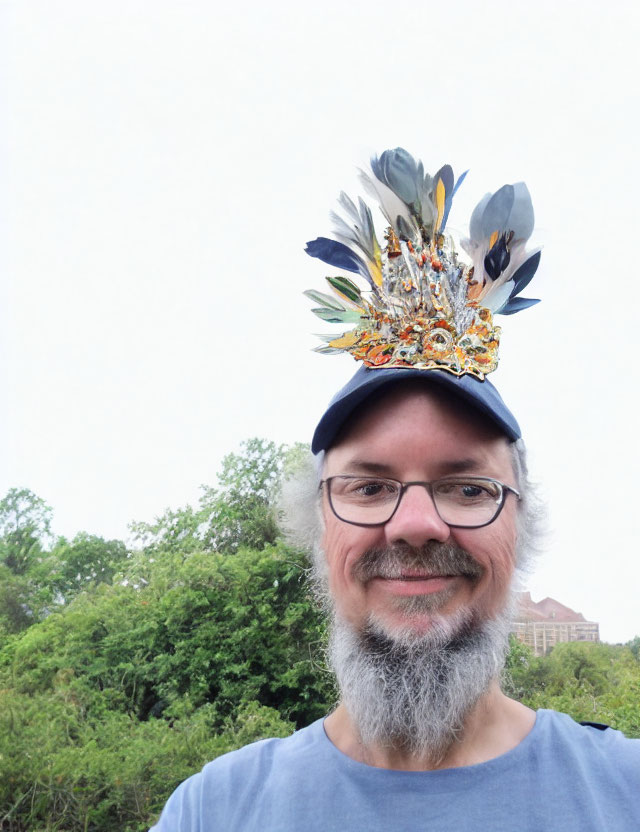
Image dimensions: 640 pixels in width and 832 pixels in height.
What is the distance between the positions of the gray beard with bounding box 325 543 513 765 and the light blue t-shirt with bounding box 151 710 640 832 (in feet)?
0.25

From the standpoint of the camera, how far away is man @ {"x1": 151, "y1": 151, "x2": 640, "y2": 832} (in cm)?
139

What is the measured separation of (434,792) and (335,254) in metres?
1.36

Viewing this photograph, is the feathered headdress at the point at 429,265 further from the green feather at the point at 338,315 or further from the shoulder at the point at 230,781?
the shoulder at the point at 230,781

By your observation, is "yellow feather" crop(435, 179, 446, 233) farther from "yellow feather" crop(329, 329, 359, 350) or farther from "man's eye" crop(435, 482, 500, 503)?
"man's eye" crop(435, 482, 500, 503)

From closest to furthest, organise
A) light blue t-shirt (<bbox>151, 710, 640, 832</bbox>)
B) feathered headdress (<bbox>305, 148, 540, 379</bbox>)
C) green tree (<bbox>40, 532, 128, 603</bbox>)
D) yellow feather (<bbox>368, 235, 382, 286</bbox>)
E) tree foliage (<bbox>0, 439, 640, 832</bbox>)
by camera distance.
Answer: light blue t-shirt (<bbox>151, 710, 640, 832</bbox>)
feathered headdress (<bbox>305, 148, 540, 379</bbox>)
yellow feather (<bbox>368, 235, 382, 286</bbox>)
tree foliage (<bbox>0, 439, 640, 832</bbox>)
green tree (<bbox>40, 532, 128, 603</bbox>)

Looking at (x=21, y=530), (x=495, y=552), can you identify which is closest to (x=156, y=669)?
(x=21, y=530)

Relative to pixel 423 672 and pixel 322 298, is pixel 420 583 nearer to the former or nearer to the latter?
pixel 423 672

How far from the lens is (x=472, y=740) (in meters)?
1.51

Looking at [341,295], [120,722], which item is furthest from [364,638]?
[120,722]

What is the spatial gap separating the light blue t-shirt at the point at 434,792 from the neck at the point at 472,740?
0.14 ft

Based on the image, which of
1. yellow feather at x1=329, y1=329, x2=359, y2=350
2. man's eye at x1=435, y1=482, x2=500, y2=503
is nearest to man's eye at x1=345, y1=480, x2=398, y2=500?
man's eye at x1=435, y1=482, x2=500, y2=503

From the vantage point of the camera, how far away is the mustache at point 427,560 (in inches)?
57.4

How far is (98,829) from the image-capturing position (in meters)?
4.73

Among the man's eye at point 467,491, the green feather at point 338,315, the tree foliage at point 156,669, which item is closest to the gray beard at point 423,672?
the man's eye at point 467,491
